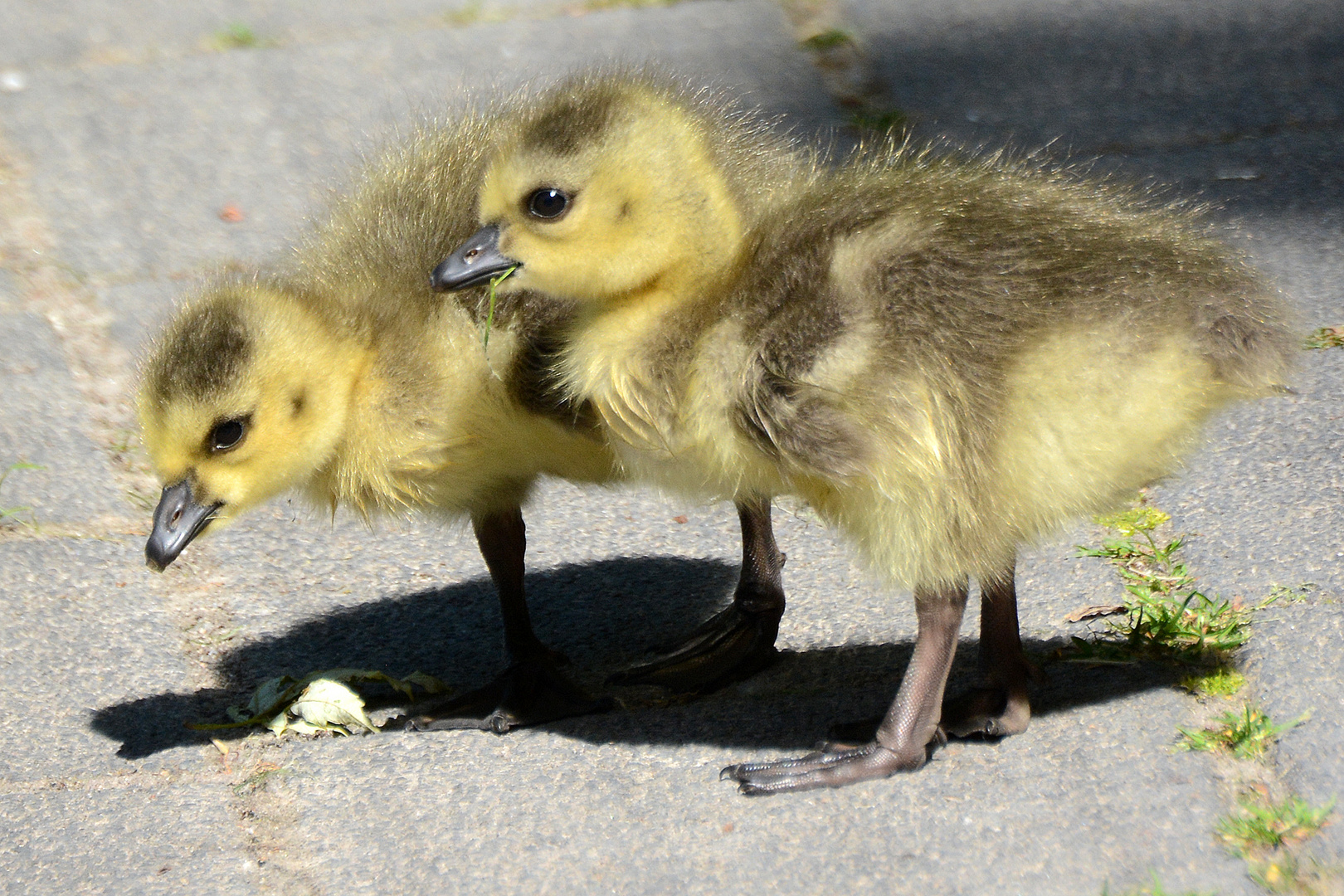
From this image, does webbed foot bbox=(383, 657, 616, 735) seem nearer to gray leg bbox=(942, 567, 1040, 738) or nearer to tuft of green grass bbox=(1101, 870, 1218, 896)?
gray leg bbox=(942, 567, 1040, 738)

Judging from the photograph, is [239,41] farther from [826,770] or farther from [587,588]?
[826,770]

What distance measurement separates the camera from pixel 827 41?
5344 mm

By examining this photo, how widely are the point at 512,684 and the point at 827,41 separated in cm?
336

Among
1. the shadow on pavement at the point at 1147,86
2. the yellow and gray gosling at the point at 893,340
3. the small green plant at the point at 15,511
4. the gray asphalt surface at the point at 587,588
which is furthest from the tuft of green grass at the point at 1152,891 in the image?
the shadow on pavement at the point at 1147,86

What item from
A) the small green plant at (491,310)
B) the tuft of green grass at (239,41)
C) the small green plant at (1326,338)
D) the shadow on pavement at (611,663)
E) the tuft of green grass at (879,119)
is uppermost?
the small green plant at (491,310)

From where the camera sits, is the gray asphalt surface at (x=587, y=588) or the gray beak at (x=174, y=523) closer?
the gray asphalt surface at (x=587, y=588)

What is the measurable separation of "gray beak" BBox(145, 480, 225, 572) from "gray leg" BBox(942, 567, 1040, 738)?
130cm

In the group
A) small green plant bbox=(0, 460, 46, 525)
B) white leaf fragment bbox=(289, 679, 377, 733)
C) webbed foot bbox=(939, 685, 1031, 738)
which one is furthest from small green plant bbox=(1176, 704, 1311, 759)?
small green plant bbox=(0, 460, 46, 525)

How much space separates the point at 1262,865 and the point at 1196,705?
16.5 inches

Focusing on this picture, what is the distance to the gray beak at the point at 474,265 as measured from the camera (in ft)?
7.92

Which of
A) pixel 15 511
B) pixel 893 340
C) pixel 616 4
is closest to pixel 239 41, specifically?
pixel 616 4

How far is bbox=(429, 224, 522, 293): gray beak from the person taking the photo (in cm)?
241

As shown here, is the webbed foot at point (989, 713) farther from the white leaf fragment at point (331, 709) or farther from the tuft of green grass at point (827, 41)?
the tuft of green grass at point (827, 41)

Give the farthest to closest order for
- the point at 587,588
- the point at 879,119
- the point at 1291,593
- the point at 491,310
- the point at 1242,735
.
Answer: the point at 879,119
the point at 587,588
the point at 1291,593
the point at 491,310
the point at 1242,735
